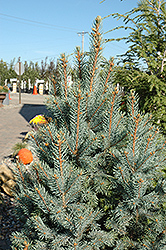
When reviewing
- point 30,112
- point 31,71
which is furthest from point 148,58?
point 31,71

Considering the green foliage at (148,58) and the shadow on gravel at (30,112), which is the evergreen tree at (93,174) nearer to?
the green foliage at (148,58)

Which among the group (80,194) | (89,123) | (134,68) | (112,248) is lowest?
(112,248)

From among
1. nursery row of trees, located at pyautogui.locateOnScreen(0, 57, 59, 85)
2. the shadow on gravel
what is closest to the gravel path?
the shadow on gravel

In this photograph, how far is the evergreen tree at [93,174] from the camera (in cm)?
158

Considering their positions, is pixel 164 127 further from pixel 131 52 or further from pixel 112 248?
pixel 112 248

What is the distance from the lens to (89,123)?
1.74m

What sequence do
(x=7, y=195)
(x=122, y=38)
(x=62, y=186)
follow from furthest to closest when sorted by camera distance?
(x=7, y=195) < (x=122, y=38) < (x=62, y=186)

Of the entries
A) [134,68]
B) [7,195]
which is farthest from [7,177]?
[134,68]

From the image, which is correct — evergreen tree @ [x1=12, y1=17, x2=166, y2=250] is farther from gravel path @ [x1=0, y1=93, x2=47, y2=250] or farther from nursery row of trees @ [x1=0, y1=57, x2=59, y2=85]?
nursery row of trees @ [x1=0, y1=57, x2=59, y2=85]

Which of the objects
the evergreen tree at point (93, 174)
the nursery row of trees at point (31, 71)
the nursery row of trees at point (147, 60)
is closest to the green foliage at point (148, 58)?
the nursery row of trees at point (147, 60)

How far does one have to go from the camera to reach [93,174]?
1705 millimetres

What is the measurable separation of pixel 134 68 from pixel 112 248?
2369mm

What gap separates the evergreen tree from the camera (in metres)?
1.58

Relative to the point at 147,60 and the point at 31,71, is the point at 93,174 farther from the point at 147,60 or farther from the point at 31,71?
the point at 31,71
